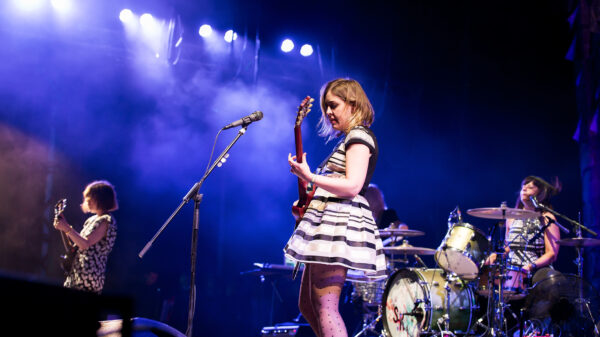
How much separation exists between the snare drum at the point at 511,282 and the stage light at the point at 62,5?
6479mm

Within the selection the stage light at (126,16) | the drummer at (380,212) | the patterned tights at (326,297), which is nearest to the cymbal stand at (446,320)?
the drummer at (380,212)

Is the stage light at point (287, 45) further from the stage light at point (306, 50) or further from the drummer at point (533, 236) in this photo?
the drummer at point (533, 236)

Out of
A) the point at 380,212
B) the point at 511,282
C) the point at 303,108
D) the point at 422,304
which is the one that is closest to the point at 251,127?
the point at 380,212

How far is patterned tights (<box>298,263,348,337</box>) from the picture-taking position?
226 centimetres

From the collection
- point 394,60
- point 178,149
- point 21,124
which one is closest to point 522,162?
point 394,60

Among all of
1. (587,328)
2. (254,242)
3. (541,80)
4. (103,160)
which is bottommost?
(587,328)

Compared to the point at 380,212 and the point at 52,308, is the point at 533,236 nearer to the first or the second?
the point at 380,212

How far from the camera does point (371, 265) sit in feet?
7.61

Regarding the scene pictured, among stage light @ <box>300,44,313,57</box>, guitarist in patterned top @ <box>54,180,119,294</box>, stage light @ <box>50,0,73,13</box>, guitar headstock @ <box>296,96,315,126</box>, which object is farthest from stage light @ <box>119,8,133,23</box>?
guitar headstock @ <box>296,96,315,126</box>

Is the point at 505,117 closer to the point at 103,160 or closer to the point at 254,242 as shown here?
the point at 254,242

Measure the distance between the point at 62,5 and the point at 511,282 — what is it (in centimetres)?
685

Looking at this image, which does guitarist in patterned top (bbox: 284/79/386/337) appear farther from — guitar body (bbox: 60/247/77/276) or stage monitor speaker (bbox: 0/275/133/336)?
guitar body (bbox: 60/247/77/276)

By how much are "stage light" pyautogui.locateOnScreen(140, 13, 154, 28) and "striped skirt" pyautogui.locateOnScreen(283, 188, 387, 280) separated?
5977mm

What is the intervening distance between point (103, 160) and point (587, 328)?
674 centimetres
